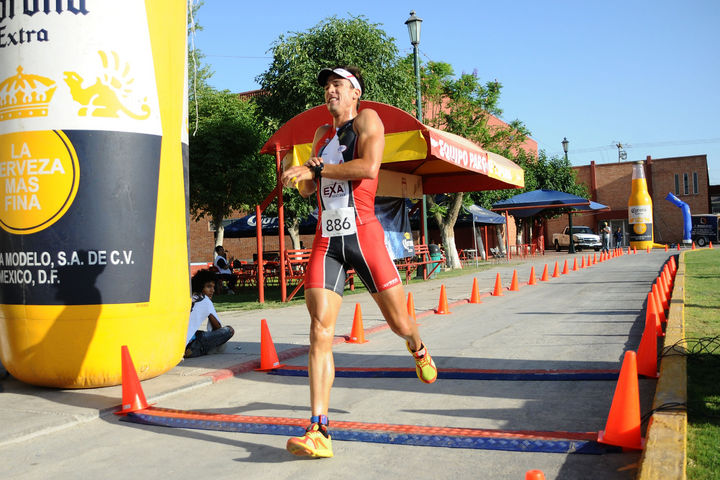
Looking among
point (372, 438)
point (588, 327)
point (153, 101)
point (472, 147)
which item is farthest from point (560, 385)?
point (472, 147)

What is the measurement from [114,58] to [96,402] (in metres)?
3.06

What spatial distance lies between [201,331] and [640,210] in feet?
106

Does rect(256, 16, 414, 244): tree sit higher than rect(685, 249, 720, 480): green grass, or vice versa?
rect(256, 16, 414, 244): tree

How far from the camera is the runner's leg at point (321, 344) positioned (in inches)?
159

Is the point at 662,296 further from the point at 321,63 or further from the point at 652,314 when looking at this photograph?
the point at 321,63

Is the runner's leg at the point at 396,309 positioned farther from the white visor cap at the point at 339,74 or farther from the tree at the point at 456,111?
the tree at the point at 456,111

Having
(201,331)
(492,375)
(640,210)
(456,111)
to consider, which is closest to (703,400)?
(492,375)

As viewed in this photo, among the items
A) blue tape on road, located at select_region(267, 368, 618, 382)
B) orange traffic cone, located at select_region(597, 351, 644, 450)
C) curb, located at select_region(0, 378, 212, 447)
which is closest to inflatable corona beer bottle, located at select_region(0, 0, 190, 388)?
curb, located at select_region(0, 378, 212, 447)

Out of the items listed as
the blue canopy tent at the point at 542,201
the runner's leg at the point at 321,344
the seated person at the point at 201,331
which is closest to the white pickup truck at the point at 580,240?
the blue canopy tent at the point at 542,201

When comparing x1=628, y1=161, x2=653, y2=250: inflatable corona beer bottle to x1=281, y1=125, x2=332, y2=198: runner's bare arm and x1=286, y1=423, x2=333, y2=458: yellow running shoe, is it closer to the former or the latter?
x1=281, y1=125, x2=332, y2=198: runner's bare arm

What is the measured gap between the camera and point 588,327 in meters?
9.39

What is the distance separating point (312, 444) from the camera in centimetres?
386

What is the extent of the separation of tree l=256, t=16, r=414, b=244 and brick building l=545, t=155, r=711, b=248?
41780 mm

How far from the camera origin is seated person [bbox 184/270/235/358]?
7.97 m
